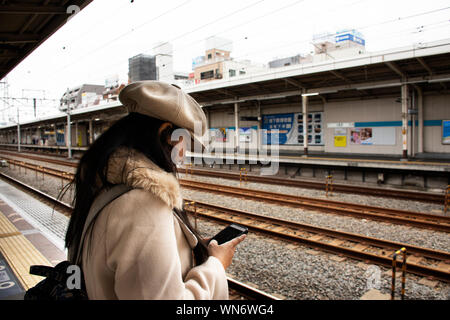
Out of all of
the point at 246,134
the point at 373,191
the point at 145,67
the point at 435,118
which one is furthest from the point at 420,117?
the point at 145,67

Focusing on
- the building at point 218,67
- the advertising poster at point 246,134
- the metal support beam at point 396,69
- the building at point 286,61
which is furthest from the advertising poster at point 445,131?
the building at point 286,61

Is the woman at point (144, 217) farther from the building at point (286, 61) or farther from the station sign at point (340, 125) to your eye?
the building at point (286, 61)

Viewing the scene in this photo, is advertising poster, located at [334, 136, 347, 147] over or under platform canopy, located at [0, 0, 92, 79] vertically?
under

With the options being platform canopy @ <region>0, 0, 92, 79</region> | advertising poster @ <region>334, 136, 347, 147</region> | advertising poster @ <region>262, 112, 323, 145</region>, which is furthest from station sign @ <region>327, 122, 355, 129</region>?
platform canopy @ <region>0, 0, 92, 79</region>

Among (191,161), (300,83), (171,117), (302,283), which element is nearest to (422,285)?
(302,283)

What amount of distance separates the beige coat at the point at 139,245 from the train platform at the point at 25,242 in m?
2.79

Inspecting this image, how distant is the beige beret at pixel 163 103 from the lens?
124cm

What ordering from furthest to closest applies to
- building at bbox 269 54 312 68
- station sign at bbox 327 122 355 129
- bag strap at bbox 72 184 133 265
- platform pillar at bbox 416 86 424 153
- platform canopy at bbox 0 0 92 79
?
1. building at bbox 269 54 312 68
2. station sign at bbox 327 122 355 129
3. platform pillar at bbox 416 86 424 153
4. platform canopy at bbox 0 0 92 79
5. bag strap at bbox 72 184 133 265

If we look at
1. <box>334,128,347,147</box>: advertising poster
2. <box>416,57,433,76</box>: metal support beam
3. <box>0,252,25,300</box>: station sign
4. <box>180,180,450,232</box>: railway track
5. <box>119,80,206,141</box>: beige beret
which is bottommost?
<box>180,180,450,232</box>: railway track

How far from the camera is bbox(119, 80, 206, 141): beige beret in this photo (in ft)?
4.06

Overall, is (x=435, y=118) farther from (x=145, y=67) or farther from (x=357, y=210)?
(x=145, y=67)

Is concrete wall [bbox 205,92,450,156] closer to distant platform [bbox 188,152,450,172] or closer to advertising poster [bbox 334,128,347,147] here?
advertising poster [bbox 334,128,347,147]

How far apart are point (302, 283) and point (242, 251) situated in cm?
153

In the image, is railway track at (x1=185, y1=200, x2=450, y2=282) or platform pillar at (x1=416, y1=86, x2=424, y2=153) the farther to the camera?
platform pillar at (x1=416, y1=86, x2=424, y2=153)
